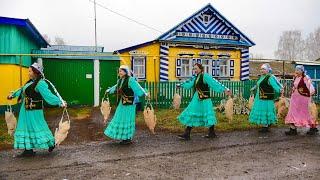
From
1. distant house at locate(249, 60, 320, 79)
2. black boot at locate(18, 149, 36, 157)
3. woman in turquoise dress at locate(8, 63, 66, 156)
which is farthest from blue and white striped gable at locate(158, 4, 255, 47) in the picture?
black boot at locate(18, 149, 36, 157)

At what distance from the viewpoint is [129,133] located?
893cm

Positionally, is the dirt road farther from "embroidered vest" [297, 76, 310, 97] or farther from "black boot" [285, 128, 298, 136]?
"embroidered vest" [297, 76, 310, 97]

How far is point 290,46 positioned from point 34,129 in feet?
258

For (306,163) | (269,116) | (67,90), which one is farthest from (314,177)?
(67,90)

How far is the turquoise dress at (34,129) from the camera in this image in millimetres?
7641

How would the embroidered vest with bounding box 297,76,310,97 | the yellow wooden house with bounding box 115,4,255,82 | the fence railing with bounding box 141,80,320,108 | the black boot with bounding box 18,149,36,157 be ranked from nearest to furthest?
the black boot with bounding box 18,149,36,157, the embroidered vest with bounding box 297,76,310,97, the fence railing with bounding box 141,80,320,108, the yellow wooden house with bounding box 115,4,255,82

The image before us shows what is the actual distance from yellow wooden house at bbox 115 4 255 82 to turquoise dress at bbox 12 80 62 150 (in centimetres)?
1465

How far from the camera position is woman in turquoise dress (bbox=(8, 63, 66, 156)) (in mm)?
7664

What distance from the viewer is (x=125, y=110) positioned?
895 centimetres

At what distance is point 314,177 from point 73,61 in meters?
15.5

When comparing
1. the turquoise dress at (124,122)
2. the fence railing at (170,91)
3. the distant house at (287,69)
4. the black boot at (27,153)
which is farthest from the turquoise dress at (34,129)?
the distant house at (287,69)

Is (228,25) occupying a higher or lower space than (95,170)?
higher

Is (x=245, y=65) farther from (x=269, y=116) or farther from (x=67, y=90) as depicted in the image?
(x=269, y=116)

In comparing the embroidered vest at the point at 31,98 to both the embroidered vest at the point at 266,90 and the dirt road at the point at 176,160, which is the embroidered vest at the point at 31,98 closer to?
the dirt road at the point at 176,160
